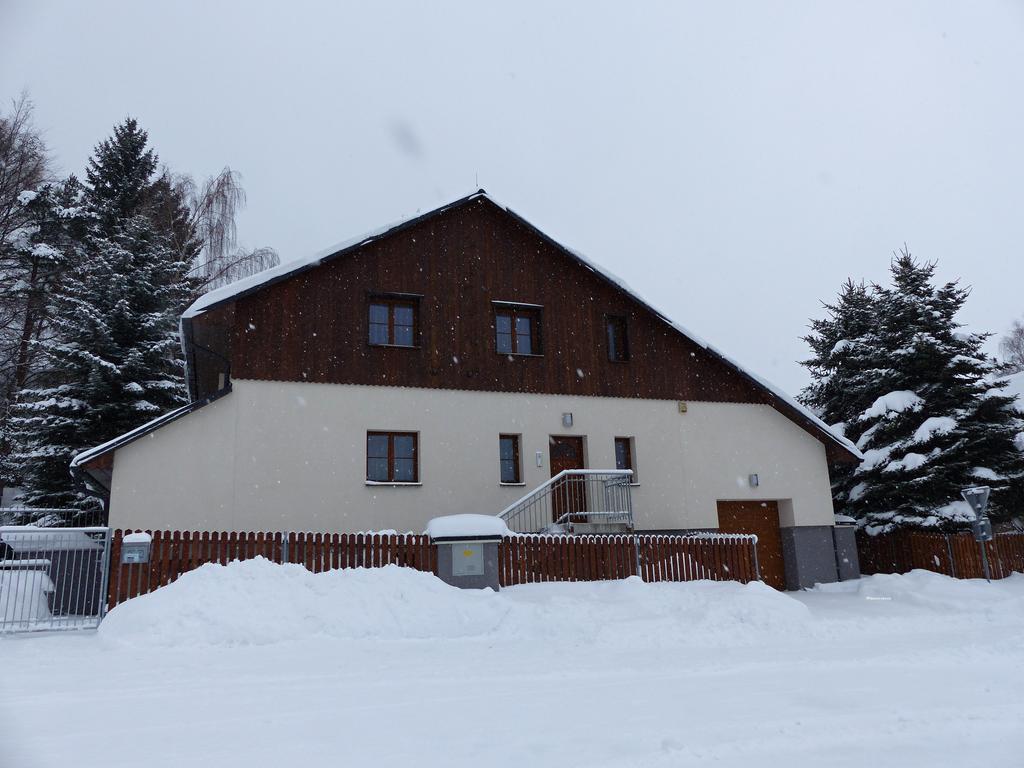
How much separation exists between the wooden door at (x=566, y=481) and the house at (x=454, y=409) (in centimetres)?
7

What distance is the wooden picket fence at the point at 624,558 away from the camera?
1274cm

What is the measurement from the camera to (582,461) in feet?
54.9

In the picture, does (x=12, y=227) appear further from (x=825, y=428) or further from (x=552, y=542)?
(x=825, y=428)

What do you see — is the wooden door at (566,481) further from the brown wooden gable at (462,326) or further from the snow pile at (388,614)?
the snow pile at (388,614)

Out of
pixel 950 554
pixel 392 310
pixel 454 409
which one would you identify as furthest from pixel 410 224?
pixel 950 554

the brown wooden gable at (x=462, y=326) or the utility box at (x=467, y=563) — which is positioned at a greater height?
the brown wooden gable at (x=462, y=326)

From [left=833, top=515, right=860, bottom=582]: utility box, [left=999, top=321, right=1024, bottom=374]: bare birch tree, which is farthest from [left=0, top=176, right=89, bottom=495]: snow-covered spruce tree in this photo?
[left=999, top=321, right=1024, bottom=374]: bare birch tree

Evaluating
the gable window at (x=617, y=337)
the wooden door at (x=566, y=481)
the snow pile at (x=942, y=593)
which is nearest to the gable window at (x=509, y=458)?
the wooden door at (x=566, y=481)

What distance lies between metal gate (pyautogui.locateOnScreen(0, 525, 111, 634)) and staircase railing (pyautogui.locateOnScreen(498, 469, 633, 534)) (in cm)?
717

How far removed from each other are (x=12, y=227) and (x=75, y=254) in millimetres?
1898

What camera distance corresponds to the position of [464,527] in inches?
440

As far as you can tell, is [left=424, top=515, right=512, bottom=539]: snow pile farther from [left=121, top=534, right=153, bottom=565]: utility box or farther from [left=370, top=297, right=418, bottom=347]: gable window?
[left=370, top=297, right=418, bottom=347]: gable window

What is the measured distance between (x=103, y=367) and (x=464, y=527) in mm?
13110

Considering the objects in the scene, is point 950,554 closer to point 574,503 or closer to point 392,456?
point 574,503
